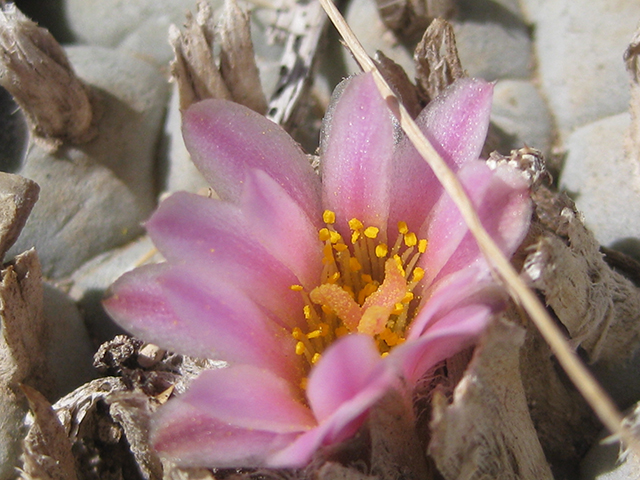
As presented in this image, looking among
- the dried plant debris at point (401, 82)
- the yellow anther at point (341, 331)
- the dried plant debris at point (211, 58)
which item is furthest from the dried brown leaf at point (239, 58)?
the yellow anther at point (341, 331)

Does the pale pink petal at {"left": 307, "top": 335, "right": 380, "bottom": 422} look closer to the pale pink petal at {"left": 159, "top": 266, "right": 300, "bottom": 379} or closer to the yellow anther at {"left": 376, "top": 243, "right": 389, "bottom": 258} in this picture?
the pale pink petal at {"left": 159, "top": 266, "right": 300, "bottom": 379}

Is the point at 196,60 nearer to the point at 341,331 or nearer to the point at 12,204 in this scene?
the point at 12,204

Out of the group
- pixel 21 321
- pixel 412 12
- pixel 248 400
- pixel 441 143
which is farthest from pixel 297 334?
pixel 412 12

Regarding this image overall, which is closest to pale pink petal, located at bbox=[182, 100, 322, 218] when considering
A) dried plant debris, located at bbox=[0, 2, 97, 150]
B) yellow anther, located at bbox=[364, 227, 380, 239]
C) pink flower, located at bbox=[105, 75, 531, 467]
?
pink flower, located at bbox=[105, 75, 531, 467]

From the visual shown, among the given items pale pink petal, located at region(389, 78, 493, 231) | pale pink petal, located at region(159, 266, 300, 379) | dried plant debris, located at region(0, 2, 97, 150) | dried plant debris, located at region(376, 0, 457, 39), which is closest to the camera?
pale pink petal, located at region(159, 266, 300, 379)

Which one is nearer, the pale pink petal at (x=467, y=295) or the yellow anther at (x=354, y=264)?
the pale pink petal at (x=467, y=295)

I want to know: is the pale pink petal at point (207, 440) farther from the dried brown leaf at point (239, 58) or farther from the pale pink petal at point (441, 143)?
the dried brown leaf at point (239, 58)
